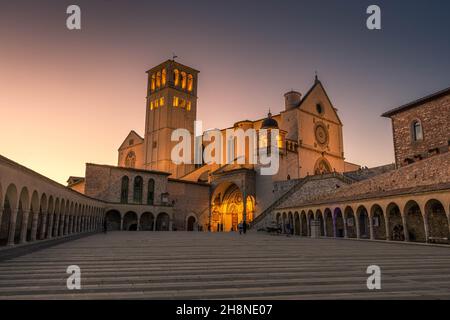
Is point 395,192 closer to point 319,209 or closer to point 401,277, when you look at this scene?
point 319,209

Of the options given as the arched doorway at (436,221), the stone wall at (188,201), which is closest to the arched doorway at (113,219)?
the stone wall at (188,201)

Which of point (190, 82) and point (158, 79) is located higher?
point (158, 79)

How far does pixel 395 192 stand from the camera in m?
21.4

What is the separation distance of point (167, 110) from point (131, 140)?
1481cm

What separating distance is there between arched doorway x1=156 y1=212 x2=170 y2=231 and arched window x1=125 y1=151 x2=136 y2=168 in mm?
28627

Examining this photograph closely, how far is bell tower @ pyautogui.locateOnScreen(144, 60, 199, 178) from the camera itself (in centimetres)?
6294

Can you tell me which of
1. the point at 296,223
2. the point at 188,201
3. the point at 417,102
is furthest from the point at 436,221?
the point at 188,201

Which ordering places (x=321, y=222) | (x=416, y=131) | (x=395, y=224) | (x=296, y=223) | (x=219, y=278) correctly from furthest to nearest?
(x=296, y=223) → (x=321, y=222) → (x=416, y=131) → (x=395, y=224) → (x=219, y=278)

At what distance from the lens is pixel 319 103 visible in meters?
54.4

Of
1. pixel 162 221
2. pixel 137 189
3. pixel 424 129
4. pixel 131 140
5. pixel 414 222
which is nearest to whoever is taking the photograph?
pixel 414 222

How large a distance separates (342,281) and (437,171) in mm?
17120

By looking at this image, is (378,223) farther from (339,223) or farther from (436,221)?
(339,223)
